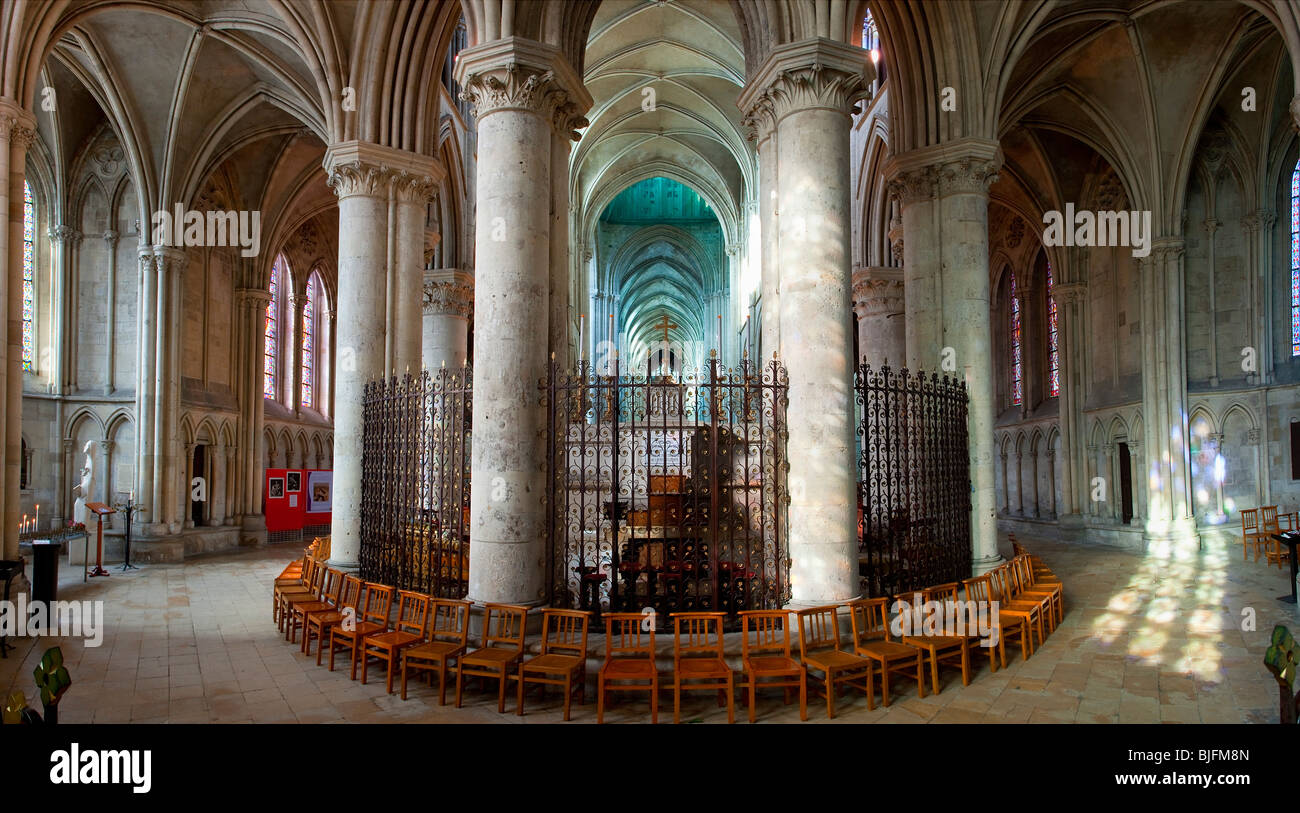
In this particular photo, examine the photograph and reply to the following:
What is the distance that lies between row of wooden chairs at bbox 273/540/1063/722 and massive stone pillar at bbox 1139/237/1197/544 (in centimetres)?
Answer: 1171

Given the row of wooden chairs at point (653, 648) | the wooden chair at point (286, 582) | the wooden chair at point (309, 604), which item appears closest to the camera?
the row of wooden chairs at point (653, 648)

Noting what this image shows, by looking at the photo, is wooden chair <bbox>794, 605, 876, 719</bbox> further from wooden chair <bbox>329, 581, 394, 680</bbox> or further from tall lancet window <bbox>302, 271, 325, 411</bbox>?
tall lancet window <bbox>302, 271, 325, 411</bbox>

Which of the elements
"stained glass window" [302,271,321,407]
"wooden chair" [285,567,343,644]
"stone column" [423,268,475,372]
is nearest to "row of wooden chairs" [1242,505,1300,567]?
"wooden chair" [285,567,343,644]

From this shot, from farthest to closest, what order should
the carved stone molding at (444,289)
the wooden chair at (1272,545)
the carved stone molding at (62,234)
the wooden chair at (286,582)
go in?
the carved stone molding at (444,289) < the carved stone molding at (62,234) < the wooden chair at (1272,545) < the wooden chair at (286,582)

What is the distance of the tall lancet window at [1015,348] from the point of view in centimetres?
2536

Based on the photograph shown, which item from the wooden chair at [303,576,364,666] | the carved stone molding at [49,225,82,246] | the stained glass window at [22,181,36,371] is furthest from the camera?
the carved stone molding at [49,225,82,246]

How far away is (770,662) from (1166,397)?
16343 millimetres

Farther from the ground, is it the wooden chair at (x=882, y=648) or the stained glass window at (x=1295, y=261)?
the stained glass window at (x=1295, y=261)

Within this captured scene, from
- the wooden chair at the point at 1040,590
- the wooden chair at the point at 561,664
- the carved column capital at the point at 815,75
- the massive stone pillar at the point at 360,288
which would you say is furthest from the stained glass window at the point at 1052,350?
the wooden chair at the point at 561,664

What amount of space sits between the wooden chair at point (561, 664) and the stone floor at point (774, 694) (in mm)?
209

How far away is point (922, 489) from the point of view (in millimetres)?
9070

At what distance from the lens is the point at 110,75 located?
15.5 meters

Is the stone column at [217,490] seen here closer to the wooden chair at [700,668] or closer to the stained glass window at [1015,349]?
the wooden chair at [700,668]

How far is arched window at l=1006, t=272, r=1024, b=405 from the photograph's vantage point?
25.4 m
